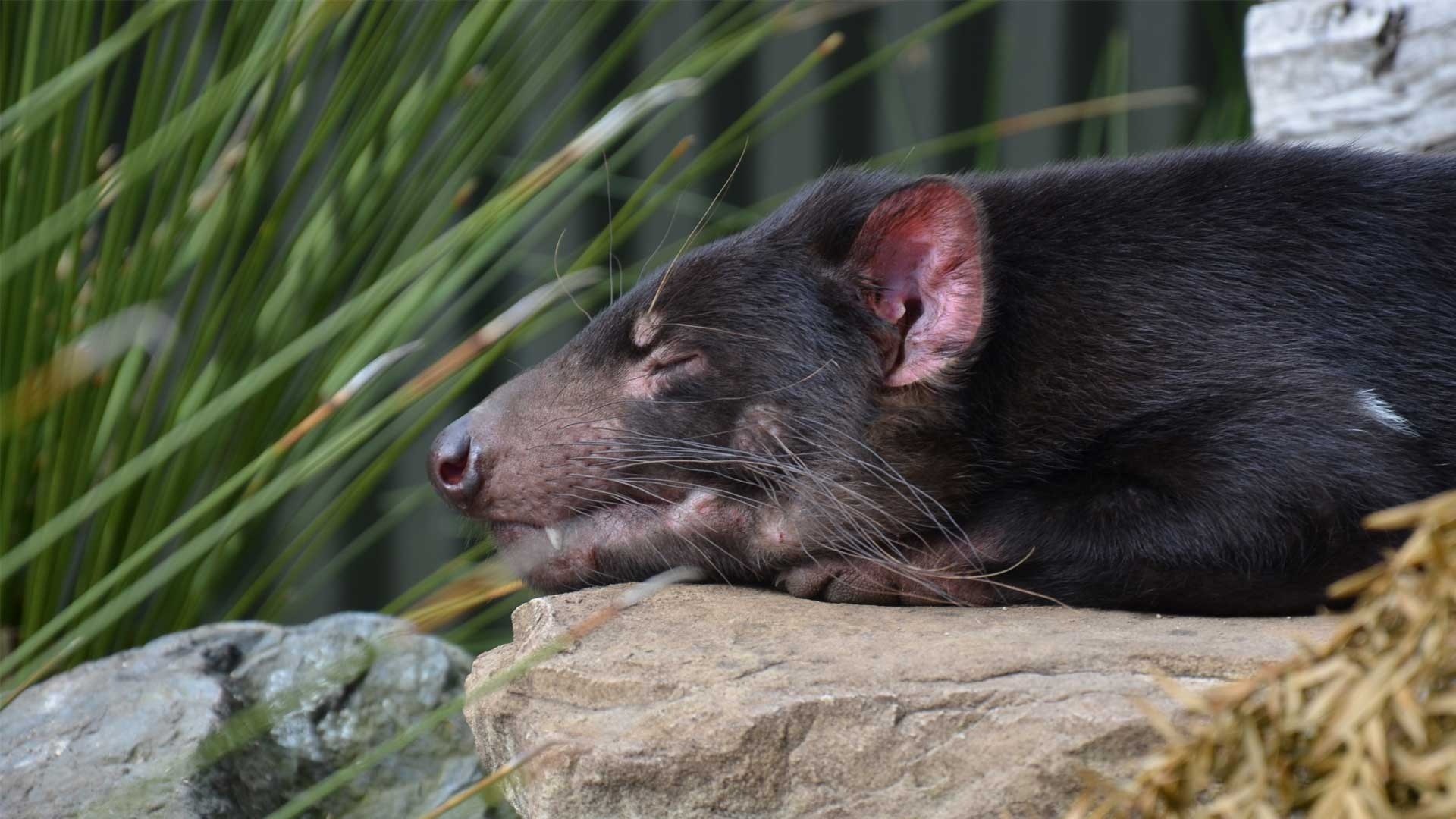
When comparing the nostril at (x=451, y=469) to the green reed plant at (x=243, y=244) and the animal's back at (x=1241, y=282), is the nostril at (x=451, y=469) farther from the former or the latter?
the animal's back at (x=1241, y=282)

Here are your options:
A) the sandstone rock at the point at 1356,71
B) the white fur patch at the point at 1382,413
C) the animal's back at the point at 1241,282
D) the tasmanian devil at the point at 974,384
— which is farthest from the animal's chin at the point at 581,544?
the sandstone rock at the point at 1356,71

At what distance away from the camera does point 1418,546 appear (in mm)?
819

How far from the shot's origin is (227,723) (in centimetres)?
200

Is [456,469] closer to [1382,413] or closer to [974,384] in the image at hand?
[974,384]

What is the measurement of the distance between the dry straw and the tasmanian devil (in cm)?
98

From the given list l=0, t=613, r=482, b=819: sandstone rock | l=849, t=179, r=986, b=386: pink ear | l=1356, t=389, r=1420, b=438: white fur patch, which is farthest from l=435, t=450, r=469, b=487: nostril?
l=1356, t=389, r=1420, b=438: white fur patch

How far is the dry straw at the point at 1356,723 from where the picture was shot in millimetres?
793

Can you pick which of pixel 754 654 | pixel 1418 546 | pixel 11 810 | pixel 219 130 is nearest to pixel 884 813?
pixel 754 654

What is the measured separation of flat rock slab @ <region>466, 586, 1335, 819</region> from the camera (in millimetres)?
1369

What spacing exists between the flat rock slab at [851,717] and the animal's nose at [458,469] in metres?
0.46

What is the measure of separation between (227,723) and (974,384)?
3.66 feet

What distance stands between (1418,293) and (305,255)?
5.80 ft

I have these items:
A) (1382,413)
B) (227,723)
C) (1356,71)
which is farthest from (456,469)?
(1356,71)

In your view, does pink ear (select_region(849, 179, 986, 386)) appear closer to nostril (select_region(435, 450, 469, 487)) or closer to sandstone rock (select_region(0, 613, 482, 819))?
nostril (select_region(435, 450, 469, 487))
